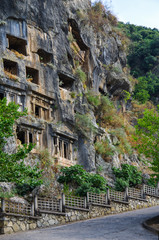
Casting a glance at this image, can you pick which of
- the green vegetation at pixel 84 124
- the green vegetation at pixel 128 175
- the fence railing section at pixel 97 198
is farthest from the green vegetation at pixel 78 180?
the green vegetation at pixel 84 124

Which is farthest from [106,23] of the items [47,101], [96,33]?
[47,101]

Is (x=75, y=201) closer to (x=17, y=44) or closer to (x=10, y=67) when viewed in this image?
(x=10, y=67)

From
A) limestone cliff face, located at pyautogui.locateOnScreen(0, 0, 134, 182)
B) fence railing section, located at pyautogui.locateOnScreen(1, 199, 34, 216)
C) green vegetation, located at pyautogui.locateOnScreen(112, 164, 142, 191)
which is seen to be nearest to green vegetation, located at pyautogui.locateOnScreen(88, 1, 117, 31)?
limestone cliff face, located at pyautogui.locateOnScreen(0, 0, 134, 182)

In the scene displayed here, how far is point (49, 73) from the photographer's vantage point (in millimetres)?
34125

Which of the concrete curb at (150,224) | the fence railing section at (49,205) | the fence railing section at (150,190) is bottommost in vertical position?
the concrete curb at (150,224)

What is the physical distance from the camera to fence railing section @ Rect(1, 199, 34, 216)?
19.6 m

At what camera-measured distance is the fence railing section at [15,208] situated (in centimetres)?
1956

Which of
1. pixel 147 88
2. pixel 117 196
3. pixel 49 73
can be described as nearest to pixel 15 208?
pixel 117 196

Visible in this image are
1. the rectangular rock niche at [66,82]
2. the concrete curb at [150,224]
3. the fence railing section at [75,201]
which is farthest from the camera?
the rectangular rock niche at [66,82]

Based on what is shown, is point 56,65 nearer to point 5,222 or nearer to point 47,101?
point 47,101

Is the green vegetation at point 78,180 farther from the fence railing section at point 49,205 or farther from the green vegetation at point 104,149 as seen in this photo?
the green vegetation at point 104,149

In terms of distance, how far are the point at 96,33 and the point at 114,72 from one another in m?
5.44

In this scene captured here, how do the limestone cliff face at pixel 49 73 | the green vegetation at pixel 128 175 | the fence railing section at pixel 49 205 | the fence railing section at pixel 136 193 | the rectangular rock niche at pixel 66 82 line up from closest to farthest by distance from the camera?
the fence railing section at pixel 49 205 → the fence railing section at pixel 136 193 → the limestone cliff face at pixel 49 73 → the green vegetation at pixel 128 175 → the rectangular rock niche at pixel 66 82

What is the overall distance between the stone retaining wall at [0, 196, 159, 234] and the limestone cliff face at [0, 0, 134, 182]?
18.1ft
